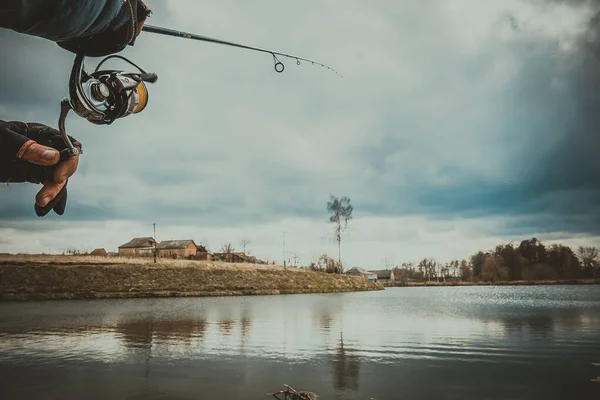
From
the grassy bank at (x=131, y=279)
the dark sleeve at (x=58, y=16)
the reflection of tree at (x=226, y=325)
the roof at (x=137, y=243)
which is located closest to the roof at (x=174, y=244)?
the roof at (x=137, y=243)

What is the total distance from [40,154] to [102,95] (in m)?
0.41

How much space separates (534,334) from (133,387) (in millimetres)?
18410

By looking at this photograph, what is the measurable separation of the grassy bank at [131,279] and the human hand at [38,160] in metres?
52.3

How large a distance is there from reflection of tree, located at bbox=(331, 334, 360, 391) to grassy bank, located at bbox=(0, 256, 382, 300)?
138 ft

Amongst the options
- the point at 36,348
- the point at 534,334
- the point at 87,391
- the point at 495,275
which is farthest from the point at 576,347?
the point at 495,275

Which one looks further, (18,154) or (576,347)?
(576,347)

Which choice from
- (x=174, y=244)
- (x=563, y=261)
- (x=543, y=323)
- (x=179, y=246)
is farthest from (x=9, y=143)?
(x=563, y=261)

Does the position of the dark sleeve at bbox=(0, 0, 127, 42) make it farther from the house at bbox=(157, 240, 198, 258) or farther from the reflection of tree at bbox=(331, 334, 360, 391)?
the house at bbox=(157, 240, 198, 258)

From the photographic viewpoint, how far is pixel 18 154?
198 cm

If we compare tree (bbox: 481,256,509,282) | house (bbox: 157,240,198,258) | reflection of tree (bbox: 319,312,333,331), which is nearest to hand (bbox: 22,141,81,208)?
reflection of tree (bbox: 319,312,333,331)

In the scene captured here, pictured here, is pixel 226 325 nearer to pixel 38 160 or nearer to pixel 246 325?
pixel 246 325

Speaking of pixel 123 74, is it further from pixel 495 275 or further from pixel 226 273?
pixel 495 275

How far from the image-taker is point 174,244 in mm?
142000

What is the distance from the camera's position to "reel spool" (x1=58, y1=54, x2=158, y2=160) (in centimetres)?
203
